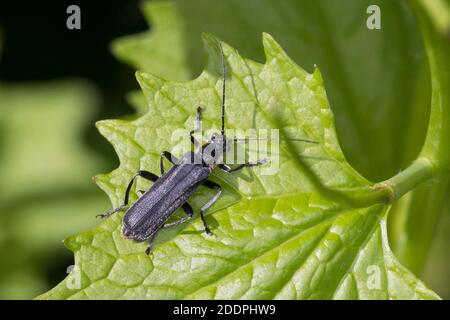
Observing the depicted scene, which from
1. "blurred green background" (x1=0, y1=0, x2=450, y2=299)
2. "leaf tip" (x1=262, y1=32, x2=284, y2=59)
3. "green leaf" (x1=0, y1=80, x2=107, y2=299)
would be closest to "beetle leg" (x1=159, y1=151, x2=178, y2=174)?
"leaf tip" (x1=262, y1=32, x2=284, y2=59)

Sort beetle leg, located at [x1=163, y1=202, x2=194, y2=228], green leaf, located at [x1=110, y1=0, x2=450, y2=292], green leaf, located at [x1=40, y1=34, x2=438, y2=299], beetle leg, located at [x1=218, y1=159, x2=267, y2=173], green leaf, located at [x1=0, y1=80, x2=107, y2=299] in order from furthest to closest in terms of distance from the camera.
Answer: green leaf, located at [x1=0, y1=80, x2=107, y2=299], green leaf, located at [x1=110, y1=0, x2=450, y2=292], beetle leg, located at [x1=163, y1=202, x2=194, y2=228], beetle leg, located at [x1=218, y1=159, x2=267, y2=173], green leaf, located at [x1=40, y1=34, x2=438, y2=299]

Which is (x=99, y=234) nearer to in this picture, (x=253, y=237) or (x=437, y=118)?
(x=253, y=237)

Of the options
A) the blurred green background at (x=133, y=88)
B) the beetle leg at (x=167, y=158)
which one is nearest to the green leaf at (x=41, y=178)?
the blurred green background at (x=133, y=88)

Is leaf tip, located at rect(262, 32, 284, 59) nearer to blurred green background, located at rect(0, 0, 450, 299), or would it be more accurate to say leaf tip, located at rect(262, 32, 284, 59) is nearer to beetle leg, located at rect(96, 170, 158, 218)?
beetle leg, located at rect(96, 170, 158, 218)

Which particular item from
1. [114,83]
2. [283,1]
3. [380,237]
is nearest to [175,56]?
[283,1]

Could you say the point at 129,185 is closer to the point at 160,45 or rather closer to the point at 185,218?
the point at 185,218

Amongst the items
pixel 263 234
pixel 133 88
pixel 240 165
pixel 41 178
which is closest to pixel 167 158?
pixel 240 165

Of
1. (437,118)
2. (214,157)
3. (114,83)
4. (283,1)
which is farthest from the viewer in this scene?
(114,83)
